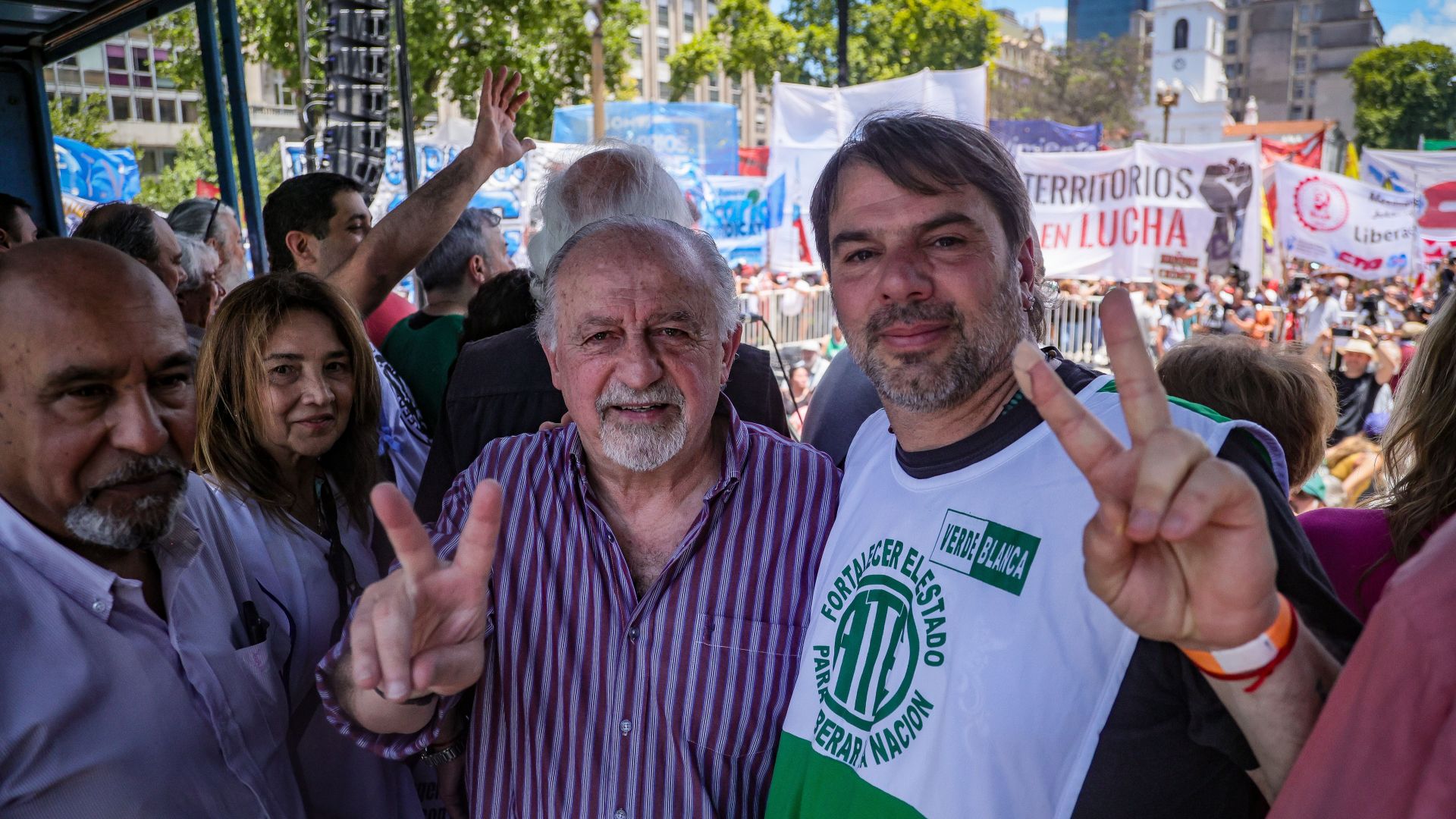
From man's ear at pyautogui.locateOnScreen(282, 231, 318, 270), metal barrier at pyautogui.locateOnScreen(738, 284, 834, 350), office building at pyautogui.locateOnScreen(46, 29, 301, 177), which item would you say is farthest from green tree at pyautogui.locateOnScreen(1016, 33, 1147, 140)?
man's ear at pyautogui.locateOnScreen(282, 231, 318, 270)

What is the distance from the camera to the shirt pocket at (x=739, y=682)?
1839mm

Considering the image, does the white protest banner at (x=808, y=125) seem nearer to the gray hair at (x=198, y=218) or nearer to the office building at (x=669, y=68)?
the gray hair at (x=198, y=218)

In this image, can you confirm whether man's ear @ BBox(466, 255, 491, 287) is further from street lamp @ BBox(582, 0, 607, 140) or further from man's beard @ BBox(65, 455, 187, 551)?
street lamp @ BBox(582, 0, 607, 140)

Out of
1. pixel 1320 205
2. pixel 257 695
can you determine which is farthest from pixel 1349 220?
pixel 257 695

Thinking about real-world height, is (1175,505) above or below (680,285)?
below

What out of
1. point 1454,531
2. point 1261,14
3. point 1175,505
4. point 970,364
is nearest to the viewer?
point 1454,531

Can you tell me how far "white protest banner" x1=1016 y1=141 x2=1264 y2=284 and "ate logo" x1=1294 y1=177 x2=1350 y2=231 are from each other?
4.08ft

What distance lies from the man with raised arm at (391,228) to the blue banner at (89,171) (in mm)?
5505

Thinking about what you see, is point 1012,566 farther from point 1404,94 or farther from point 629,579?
point 1404,94

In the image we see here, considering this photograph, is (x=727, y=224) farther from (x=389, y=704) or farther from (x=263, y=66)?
(x=263, y=66)

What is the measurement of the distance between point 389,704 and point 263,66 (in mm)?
39660

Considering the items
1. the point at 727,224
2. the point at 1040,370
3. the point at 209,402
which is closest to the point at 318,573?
the point at 209,402

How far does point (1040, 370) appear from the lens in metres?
1.16

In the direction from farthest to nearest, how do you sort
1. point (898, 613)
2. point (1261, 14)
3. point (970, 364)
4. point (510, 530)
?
point (1261, 14) < point (510, 530) < point (970, 364) < point (898, 613)
